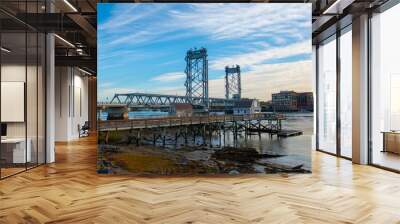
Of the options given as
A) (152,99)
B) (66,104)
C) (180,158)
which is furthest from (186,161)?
(66,104)

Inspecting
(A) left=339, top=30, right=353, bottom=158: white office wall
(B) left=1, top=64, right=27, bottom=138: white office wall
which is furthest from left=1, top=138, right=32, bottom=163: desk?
(A) left=339, top=30, right=353, bottom=158: white office wall

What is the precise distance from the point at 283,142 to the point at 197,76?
2004mm

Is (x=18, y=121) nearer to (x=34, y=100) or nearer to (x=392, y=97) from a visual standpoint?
(x=34, y=100)

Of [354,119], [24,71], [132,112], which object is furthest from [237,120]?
[24,71]

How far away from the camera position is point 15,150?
6512 millimetres

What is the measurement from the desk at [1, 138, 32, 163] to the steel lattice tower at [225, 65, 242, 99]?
3968mm

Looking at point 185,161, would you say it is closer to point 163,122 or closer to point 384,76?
point 163,122

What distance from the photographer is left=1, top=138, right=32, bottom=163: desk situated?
20.2ft

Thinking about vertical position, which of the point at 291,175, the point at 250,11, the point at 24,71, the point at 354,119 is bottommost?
the point at 291,175

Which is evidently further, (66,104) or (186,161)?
(66,104)

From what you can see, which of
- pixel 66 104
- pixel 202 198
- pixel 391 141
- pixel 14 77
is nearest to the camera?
pixel 202 198

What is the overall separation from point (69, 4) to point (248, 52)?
3373 millimetres

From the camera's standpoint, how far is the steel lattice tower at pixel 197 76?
646cm

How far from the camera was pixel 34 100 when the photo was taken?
711 centimetres
